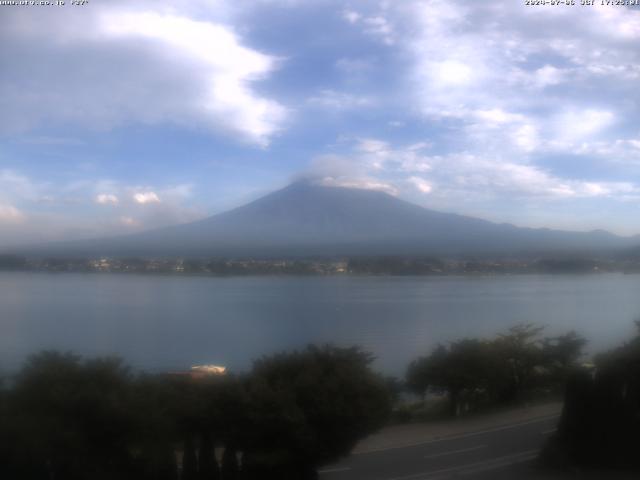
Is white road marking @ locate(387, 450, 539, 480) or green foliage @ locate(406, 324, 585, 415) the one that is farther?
green foliage @ locate(406, 324, 585, 415)

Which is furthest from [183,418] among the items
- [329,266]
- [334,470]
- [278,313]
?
[329,266]

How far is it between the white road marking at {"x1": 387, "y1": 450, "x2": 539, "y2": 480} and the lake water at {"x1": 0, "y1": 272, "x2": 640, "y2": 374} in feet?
5.82

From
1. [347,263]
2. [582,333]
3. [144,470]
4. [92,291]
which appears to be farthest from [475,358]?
[92,291]

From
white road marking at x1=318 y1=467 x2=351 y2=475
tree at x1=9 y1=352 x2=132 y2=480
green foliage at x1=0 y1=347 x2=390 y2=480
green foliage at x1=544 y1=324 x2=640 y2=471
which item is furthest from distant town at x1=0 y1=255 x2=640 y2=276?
white road marking at x1=318 y1=467 x2=351 y2=475

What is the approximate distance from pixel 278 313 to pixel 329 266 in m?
3.03

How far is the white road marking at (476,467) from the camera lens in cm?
694

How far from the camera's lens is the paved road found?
7.00 meters

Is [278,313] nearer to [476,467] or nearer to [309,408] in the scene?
[309,408]

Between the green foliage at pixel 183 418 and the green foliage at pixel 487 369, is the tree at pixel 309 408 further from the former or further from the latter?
the green foliage at pixel 487 369

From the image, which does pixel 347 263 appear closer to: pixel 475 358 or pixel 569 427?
pixel 475 358

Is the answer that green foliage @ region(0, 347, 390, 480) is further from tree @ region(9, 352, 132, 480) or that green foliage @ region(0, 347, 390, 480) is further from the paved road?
the paved road

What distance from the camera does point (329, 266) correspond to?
589 inches

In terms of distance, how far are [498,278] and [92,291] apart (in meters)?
8.61

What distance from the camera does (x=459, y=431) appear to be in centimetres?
824
